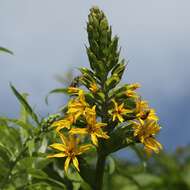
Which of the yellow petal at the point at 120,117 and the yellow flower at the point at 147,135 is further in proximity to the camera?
the yellow flower at the point at 147,135

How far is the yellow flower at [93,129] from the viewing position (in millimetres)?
3098

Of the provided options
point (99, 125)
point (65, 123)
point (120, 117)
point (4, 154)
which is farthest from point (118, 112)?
point (4, 154)

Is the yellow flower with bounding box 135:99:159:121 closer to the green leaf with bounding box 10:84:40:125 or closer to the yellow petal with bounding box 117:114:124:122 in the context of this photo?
the yellow petal with bounding box 117:114:124:122

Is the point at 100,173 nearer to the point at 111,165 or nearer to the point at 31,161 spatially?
the point at 31,161

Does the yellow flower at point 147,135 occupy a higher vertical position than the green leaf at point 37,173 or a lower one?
higher

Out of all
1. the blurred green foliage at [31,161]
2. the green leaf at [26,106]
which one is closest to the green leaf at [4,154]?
the blurred green foliage at [31,161]

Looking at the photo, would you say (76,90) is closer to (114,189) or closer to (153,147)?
(153,147)

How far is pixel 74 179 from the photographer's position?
141 inches

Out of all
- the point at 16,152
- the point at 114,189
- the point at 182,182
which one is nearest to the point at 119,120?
the point at 16,152

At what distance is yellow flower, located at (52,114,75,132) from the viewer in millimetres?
3264

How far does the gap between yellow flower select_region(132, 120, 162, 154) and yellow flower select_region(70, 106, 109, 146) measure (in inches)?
9.6

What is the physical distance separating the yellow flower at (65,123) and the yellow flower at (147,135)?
34 cm

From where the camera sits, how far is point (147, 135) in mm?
3410

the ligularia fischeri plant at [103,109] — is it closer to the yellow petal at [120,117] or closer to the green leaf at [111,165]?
the yellow petal at [120,117]
